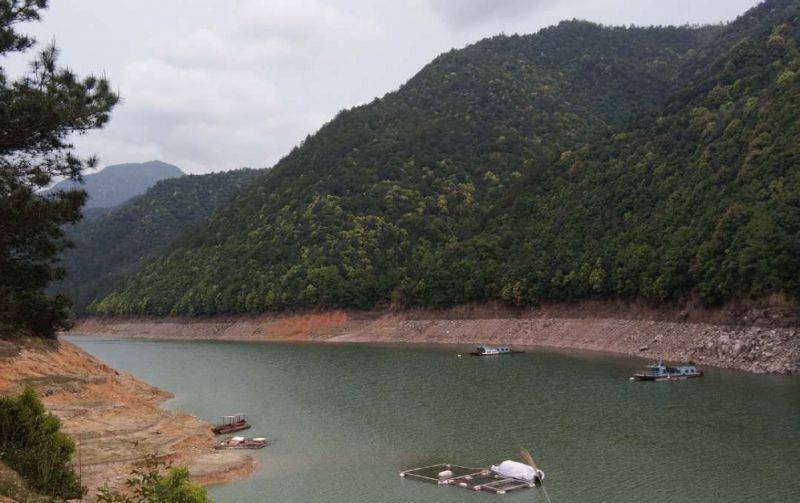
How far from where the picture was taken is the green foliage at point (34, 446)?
18734 millimetres

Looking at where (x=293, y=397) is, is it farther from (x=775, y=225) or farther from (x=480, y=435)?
(x=775, y=225)

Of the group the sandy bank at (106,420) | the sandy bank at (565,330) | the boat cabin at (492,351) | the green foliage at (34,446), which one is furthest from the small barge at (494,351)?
the green foliage at (34,446)

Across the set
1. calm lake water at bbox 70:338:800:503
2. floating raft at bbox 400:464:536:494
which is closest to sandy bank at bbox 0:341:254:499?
calm lake water at bbox 70:338:800:503

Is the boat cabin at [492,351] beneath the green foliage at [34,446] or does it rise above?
beneath

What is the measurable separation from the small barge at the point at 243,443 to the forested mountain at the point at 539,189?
128 ft

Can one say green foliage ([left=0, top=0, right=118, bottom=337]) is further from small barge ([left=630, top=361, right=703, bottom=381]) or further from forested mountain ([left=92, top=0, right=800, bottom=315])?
forested mountain ([left=92, top=0, right=800, bottom=315])

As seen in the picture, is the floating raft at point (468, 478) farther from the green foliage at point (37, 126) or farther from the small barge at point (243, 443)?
the green foliage at point (37, 126)

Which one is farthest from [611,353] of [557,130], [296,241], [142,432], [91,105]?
[557,130]

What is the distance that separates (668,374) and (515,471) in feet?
90.4

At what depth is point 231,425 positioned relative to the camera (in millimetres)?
39844

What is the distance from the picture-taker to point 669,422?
3594 centimetres

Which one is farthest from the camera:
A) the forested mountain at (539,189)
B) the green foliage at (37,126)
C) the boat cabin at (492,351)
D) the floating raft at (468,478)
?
the boat cabin at (492,351)

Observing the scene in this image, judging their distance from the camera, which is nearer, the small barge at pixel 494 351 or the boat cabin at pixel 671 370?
the boat cabin at pixel 671 370

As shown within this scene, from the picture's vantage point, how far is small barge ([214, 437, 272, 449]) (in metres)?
34.9
